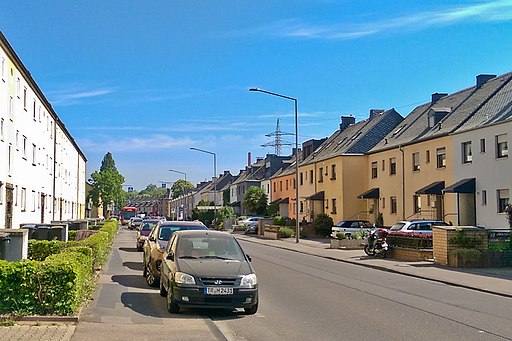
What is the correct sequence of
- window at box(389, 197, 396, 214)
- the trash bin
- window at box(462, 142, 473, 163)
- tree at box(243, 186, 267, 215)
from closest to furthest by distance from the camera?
the trash bin
window at box(462, 142, 473, 163)
window at box(389, 197, 396, 214)
tree at box(243, 186, 267, 215)

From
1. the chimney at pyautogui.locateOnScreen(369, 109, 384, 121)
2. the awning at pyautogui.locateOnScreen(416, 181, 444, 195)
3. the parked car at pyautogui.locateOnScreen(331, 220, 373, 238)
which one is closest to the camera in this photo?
the awning at pyautogui.locateOnScreen(416, 181, 444, 195)

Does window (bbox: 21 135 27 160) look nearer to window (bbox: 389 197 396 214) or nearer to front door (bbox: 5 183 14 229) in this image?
front door (bbox: 5 183 14 229)

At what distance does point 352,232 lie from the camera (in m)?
37.9

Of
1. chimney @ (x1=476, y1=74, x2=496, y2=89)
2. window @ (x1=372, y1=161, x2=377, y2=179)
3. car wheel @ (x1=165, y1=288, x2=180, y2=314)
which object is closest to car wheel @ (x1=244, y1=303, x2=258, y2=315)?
car wheel @ (x1=165, y1=288, x2=180, y2=314)

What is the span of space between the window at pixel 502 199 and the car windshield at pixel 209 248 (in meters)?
22.9

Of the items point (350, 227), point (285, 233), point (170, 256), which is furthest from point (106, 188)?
point (170, 256)

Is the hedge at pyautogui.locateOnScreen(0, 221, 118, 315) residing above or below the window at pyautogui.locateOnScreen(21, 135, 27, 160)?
below

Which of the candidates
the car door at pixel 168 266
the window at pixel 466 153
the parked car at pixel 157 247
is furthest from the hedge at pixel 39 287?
the window at pixel 466 153

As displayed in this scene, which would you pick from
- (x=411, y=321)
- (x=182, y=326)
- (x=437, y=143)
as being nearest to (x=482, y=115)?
(x=437, y=143)

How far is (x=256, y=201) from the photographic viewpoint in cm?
8050

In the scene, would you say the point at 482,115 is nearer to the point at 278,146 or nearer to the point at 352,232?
the point at 352,232

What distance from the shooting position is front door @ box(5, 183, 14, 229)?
1246 inches

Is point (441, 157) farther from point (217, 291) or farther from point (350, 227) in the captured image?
point (217, 291)

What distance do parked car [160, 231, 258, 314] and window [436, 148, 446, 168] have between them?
28.3m
